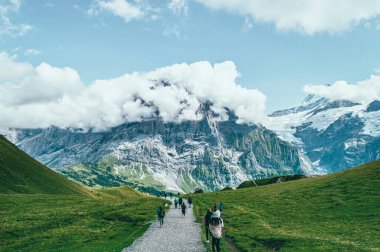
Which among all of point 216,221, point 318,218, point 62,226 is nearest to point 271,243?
point 216,221

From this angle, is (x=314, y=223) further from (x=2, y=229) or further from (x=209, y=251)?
(x=2, y=229)

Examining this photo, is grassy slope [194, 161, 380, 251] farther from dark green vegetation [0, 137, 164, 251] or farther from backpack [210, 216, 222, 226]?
dark green vegetation [0, 137, 164, 251]

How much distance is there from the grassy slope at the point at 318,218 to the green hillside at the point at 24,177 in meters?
82.7

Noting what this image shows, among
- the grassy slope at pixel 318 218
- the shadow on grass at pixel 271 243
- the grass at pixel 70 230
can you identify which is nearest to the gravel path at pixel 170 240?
the grass at pixel 70 230

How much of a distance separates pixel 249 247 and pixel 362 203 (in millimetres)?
37660

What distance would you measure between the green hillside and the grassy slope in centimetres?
8273

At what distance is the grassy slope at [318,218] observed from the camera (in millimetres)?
39156

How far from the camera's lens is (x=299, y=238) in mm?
40344

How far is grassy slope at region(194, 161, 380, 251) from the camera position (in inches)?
1542

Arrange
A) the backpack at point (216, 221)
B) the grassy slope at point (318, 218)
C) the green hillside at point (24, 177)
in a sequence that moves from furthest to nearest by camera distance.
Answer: the green hillside at point (24, 177) < the grassy slope at point (318, 218) < the backpack at point (216, 221)

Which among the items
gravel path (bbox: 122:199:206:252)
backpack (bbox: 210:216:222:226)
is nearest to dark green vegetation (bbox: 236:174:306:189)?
gravel path (bbox: 122:199:206:252)

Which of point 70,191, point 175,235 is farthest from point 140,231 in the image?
point 70,191

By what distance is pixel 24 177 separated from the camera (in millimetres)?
138750

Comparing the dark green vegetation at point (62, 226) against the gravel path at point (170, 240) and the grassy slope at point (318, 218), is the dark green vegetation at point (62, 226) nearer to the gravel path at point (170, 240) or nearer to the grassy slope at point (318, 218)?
the gravel path at point (170, 240)
